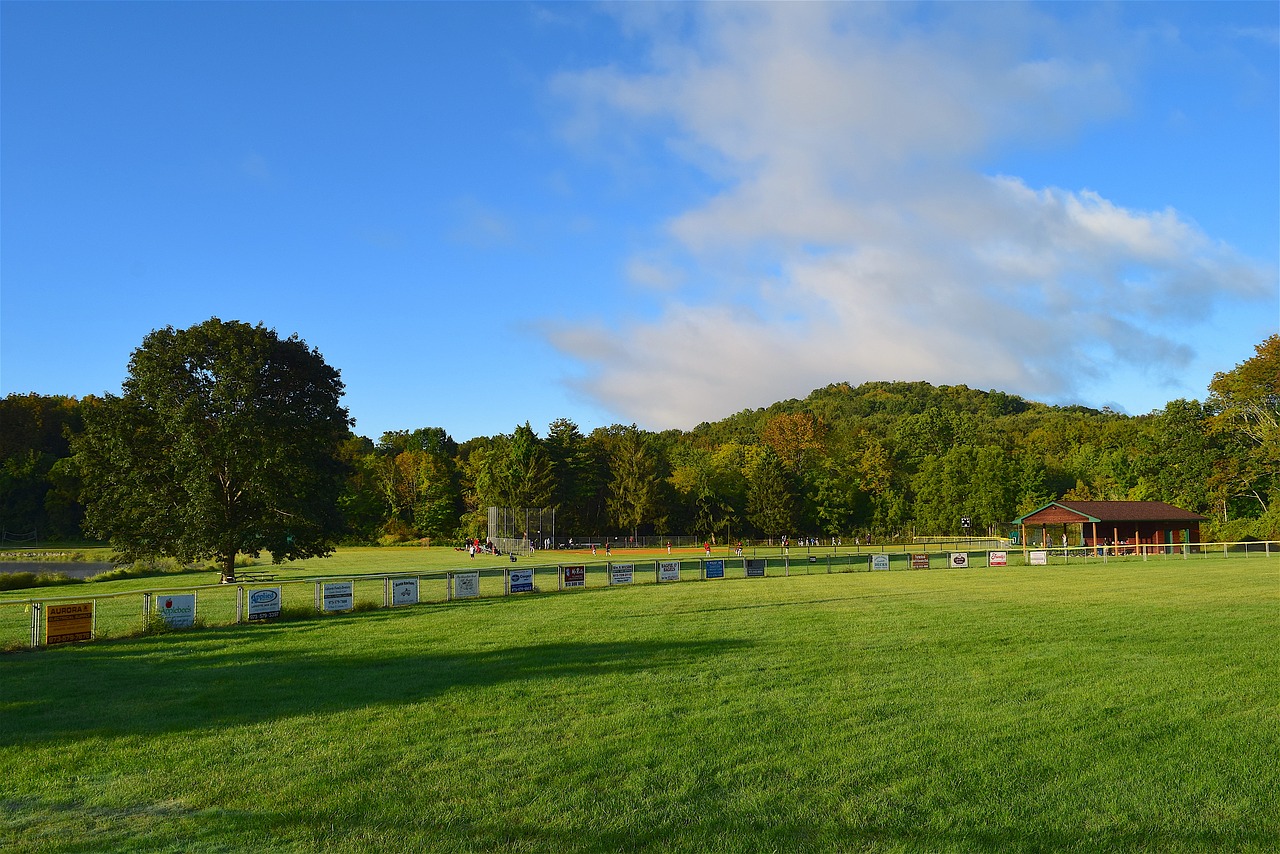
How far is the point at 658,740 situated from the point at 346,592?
62.8ft

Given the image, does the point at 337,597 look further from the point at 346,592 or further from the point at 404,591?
the point at 404,591

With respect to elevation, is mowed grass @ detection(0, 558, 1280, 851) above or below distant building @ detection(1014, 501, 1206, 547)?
below

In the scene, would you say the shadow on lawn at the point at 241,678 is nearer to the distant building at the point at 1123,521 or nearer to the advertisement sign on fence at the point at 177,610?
the advertisement sign on fence at the point at 177,610

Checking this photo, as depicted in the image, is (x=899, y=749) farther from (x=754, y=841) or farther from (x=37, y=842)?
(x=37, y=842)

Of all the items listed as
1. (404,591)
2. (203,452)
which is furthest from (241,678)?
(203,452)

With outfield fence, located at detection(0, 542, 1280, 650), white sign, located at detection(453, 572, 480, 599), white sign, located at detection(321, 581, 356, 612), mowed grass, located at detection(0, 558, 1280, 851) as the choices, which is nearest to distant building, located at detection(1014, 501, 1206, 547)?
outfield fence, located at detection(0, 542, 1280, 650)

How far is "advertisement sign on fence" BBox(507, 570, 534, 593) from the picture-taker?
33.4m

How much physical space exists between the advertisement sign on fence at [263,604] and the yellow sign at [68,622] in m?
4.31

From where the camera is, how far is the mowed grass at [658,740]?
802 cm

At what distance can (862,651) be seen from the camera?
17672 mm

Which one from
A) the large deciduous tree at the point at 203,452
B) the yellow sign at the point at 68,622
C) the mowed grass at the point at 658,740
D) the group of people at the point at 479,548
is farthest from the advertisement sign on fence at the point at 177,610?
the group of people at the point at 479,548

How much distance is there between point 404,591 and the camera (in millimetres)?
29625

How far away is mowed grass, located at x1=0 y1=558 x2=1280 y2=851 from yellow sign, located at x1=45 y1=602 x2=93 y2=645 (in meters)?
0.64

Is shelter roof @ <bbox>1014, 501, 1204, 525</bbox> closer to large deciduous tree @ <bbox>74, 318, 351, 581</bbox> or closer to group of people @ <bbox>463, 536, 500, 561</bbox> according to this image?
group of people @ <bbox>463, 536, 500, 561</bbox>
